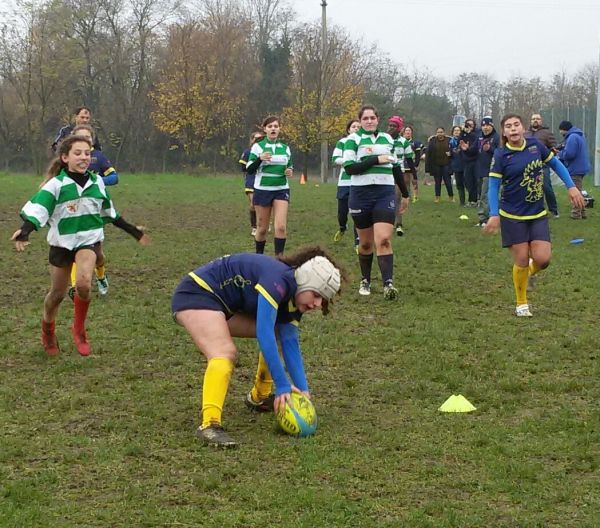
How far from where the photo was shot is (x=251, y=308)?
536cm

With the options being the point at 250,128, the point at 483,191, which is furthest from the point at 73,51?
the point at 483,191

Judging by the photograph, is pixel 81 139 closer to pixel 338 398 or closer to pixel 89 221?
pixel 89 221

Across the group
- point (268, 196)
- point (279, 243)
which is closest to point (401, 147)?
point (268, 196)

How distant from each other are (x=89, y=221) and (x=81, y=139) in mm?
701

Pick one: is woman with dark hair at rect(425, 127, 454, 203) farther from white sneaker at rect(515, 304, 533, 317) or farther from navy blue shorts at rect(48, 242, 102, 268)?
navy blue shorts at rect(48, 242, 102, 268)

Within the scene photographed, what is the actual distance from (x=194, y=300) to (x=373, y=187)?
4.50m

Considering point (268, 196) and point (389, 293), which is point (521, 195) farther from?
point (268, 196)

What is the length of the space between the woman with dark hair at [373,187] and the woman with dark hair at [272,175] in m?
2.09

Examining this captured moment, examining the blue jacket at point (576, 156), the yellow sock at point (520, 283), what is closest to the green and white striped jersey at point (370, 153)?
the yellow sock at point (520, 283)

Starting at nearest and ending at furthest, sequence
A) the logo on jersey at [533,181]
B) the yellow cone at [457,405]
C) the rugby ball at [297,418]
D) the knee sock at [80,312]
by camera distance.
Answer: the rugby ball at [297,418] < the yellow cone at [457,405] < the knee sock at [80,312] < the logo on jersey at [533,181]

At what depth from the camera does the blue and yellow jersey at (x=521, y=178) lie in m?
8.54

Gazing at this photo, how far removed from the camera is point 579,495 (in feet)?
13.9

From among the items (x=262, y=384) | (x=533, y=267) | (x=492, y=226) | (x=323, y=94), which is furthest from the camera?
(x=323, y=94)

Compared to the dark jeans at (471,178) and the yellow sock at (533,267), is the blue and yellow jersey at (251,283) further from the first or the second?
the dark jeans at (471,178)
